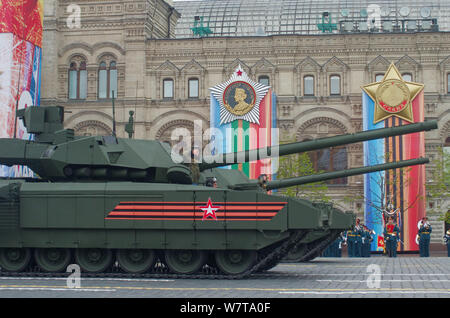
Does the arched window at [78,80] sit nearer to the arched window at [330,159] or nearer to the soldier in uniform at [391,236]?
the arched window at [330,159]

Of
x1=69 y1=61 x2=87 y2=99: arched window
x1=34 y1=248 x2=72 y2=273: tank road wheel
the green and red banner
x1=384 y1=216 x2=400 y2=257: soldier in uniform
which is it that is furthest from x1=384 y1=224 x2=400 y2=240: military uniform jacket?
x1=69 y1=61 x2=87 y2=99: arched window

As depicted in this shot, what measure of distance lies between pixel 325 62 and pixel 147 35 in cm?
1098

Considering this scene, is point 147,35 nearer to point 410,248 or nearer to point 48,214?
point 410,248

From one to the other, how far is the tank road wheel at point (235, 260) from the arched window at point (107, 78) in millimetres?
30776

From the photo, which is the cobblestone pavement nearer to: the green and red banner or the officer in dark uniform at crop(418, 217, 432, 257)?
the officer in dark uniform at crop(418, 217, 432, 257)

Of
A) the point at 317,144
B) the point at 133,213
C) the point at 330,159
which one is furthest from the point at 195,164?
the point at 330,159

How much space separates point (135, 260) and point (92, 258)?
1.03 meters

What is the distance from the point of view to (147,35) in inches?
1817

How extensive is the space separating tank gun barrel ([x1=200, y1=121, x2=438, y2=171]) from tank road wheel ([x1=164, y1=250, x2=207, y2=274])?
2.33 meters

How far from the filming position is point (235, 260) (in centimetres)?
1680

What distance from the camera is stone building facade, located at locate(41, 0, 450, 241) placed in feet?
145


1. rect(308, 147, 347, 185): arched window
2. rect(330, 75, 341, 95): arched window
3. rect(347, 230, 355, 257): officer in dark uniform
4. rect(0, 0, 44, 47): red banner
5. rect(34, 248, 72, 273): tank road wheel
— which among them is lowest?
rect(347, 230, 355, 257): officer in dark uniform

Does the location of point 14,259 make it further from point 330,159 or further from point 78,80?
point 78,80
